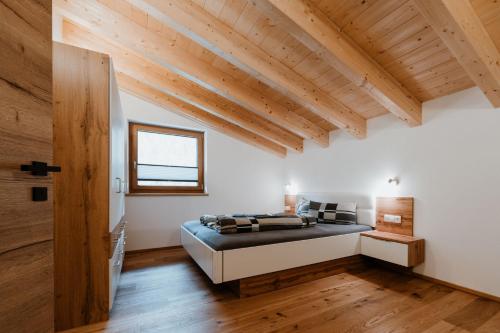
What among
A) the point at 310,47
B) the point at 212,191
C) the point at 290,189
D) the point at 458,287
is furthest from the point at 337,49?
the point at 290,189

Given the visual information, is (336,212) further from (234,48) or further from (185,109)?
(185,109)

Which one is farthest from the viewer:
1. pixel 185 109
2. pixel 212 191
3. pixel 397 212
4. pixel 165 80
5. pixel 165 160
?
pixel 212 191

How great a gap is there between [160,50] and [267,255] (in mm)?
2358

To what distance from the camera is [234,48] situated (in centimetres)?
210

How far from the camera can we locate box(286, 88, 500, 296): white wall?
82.0 inches

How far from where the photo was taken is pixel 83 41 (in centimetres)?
252

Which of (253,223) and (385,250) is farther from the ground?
(253,223)

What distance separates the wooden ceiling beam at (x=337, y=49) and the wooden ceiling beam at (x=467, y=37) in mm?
567

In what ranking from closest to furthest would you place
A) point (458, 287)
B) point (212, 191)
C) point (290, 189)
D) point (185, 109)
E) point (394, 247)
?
point (458, 287) < point (394, 247) < point (185, 109) < point (212, 191) < point (290, 189)

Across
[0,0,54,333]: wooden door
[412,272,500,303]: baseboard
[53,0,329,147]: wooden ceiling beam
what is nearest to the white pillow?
[412,272,500,303]: baseboard

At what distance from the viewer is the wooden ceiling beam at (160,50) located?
2.03m

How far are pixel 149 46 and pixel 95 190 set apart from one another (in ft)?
5.01

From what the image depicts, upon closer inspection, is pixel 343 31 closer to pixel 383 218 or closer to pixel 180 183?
pixel 383 218

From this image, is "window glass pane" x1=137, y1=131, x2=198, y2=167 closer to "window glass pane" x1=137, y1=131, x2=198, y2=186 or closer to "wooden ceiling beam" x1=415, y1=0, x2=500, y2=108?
"window glass pane" x1=137, y1=131, x2=198, y2=186
